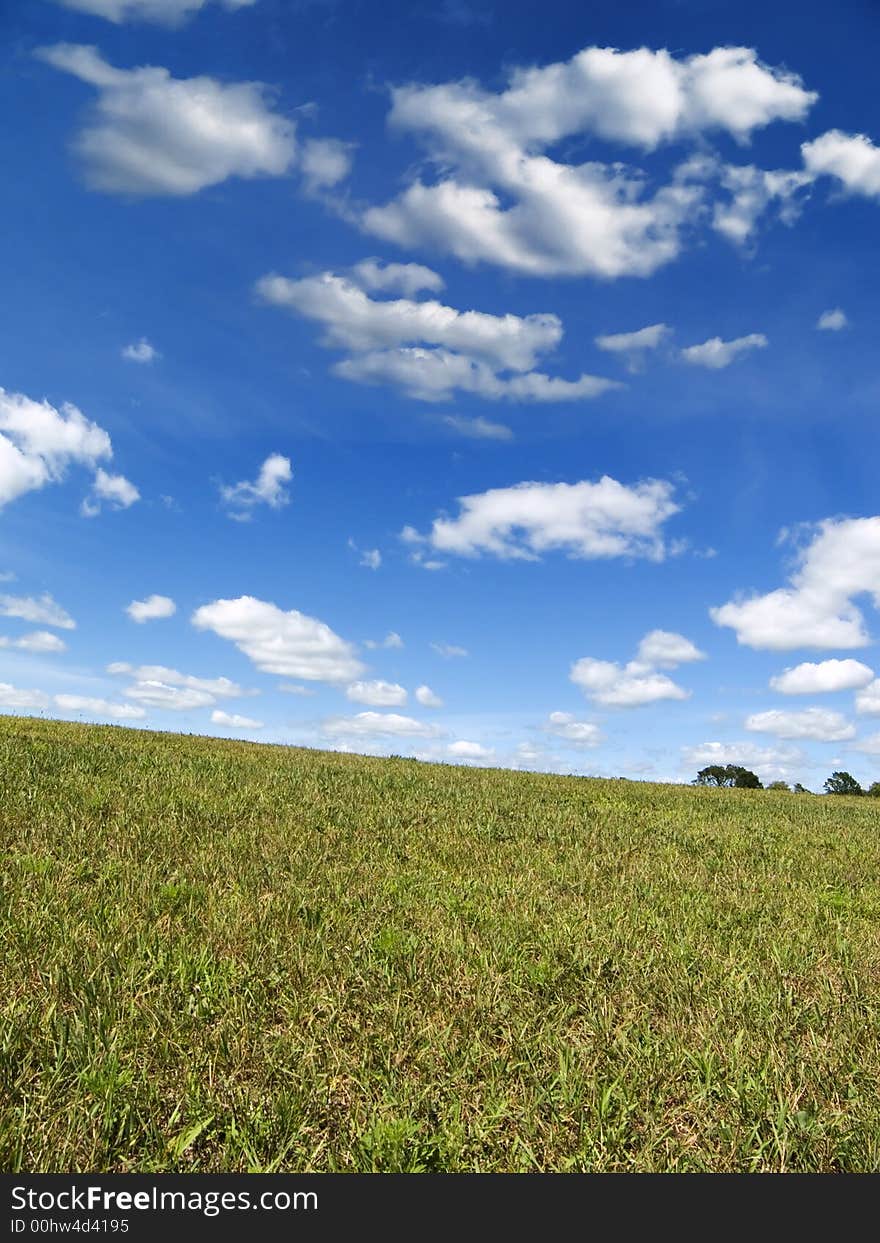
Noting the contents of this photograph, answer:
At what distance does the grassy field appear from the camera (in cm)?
468

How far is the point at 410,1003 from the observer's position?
628cm

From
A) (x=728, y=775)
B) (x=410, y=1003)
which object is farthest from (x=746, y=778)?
(x=410, y=1003)

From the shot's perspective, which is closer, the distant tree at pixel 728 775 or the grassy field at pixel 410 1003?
the grassy field at pixel 410 1003

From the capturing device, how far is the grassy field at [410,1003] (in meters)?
4.68

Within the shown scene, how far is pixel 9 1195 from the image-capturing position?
4086 mm

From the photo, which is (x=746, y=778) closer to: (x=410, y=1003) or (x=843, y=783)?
(x=843, y=783)

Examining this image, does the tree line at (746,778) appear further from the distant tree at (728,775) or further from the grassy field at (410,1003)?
the grassy field at (410,1003)

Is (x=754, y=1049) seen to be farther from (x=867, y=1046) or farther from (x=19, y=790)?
(x=19, y=790)

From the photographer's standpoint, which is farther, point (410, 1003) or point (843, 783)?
point (843, 783)

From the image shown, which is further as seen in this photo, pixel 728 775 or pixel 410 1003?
pixel 728 775

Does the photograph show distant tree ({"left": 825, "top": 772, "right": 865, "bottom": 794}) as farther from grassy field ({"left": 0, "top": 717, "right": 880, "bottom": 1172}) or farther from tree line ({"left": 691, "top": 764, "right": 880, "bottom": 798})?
grassy field ({"left": 0, "top": 717, "right": 880, "bottom": 1172})

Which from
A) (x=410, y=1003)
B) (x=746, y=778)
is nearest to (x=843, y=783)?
(x=746, y=778)

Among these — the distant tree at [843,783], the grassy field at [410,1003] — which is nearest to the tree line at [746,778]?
the distant tree at [843,783]

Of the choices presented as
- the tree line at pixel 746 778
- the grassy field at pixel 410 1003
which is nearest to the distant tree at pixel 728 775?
the tree line at pixel 746 778
